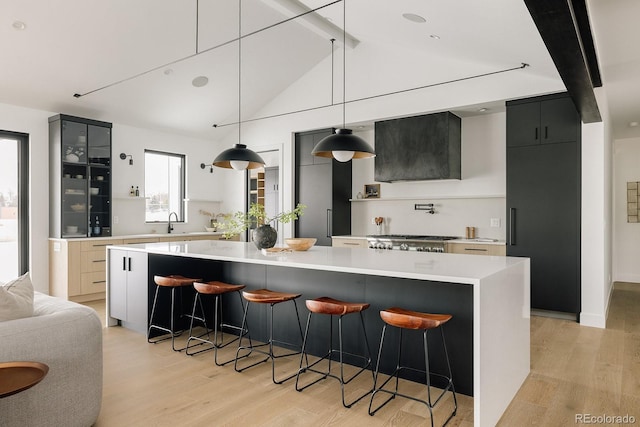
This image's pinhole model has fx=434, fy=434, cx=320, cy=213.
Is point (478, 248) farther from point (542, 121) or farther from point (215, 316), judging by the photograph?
point (215, 316)

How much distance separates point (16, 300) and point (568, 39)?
10.9 ft

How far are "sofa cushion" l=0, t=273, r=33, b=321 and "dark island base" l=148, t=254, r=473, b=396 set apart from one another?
1878 millimetres

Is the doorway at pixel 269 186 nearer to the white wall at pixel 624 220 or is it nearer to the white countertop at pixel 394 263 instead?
the white countertop at pixel 394 263

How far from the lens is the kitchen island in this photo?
7.84ft

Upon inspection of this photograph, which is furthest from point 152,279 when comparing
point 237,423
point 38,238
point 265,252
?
point 38,238

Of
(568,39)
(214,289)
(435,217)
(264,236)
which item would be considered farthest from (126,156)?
(568,39)

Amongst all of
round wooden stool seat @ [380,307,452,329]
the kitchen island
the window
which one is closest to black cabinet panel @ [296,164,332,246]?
the window

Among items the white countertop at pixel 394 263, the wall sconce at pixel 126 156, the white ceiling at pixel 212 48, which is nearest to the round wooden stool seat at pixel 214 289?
the white countertop at pixel 394 263

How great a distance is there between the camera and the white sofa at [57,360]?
1.99 metres

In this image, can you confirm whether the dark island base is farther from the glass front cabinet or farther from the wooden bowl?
the glass front cabinet

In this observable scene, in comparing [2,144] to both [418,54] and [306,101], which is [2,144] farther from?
[418,54]

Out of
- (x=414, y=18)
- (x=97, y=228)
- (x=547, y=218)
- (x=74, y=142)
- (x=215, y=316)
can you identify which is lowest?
(x=215, y=316)

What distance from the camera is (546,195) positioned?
4906mm

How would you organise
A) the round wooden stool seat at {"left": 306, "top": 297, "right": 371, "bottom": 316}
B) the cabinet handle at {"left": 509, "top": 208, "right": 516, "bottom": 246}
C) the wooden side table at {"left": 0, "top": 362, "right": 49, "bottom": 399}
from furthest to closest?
the cabinet handle at {"left": 509, "top": 208, "right": 516, "bottom": 246}
the round wooden stool seat at {"left": 306, "top": 297, "right": 371, "bottom": 316}
the wooden side table at {"left": 0, "top": 362, "right": 49, "bottom": 399}
